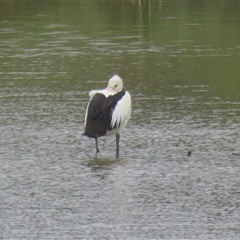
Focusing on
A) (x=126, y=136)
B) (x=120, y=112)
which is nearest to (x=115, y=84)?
(x=120, y=112)

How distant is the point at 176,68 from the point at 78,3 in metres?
12.0

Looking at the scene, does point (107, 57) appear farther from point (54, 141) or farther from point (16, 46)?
point (54, 141)

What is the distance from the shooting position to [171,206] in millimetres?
7910

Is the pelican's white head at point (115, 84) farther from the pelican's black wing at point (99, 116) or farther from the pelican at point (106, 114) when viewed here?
the pelican's black wing at point (99, 116)

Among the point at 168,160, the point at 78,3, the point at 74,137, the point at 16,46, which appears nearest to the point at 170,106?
the point at 74,137

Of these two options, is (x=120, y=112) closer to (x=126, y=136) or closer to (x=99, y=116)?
(x=99, y=116)

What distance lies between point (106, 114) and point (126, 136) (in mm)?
851

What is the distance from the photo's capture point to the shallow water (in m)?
7.59

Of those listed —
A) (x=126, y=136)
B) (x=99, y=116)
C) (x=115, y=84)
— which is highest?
(x=115, y=84)

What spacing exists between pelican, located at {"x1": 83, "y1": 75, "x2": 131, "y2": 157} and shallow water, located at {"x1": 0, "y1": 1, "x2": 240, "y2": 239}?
0.85ft

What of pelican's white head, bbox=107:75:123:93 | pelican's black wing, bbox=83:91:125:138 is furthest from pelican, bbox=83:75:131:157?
pelican's white head, bbox=107:75:123:93

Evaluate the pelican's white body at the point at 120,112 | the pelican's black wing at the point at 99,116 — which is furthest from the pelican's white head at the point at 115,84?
the pelican's black wing at the point at 99,116

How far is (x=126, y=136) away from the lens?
35.4 feet

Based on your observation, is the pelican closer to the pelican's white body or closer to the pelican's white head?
the pelican's white body
